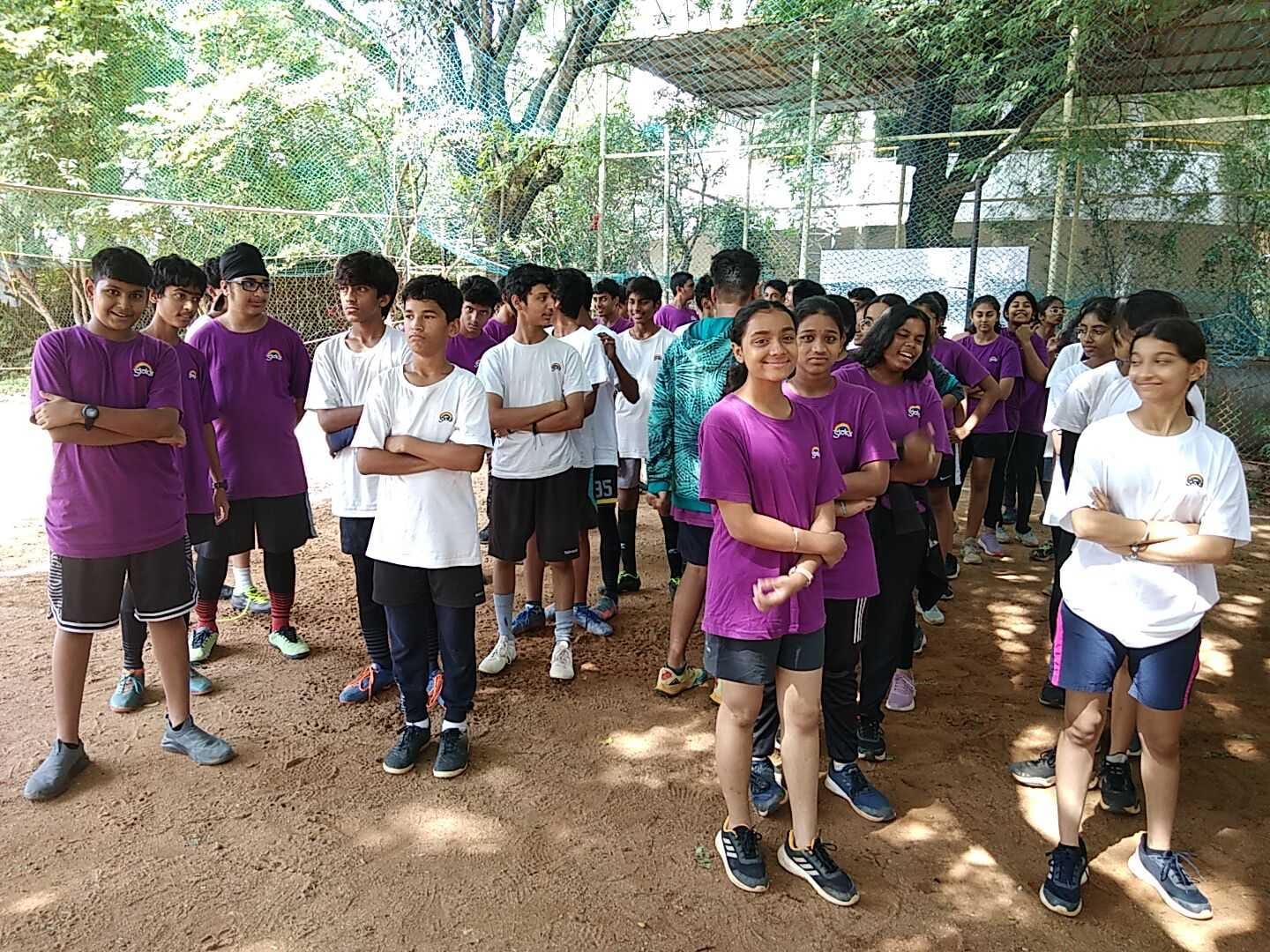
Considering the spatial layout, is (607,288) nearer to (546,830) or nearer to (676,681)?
(676,681)

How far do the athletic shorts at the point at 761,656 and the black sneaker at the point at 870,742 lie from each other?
1003 millimetres

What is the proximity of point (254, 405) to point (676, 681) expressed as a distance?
2.18 meters

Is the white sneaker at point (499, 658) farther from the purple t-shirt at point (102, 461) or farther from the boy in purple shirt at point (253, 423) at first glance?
the purple t-shirt at point (102, 461)

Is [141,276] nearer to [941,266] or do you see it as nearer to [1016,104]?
[941,266]

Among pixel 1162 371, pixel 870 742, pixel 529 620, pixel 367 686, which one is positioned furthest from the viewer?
pixel 529 620

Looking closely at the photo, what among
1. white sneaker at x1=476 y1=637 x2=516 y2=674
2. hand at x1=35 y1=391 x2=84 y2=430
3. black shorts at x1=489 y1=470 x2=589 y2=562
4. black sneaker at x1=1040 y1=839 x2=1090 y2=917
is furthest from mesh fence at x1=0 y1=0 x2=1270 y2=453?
black sneaker at x1=1040 y1=839 x2=1090 y2=917

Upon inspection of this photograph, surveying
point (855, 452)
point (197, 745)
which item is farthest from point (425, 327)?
point (197, 745)

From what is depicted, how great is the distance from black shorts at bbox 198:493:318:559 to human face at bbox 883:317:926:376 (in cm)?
263

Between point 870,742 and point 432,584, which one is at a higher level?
point 432,584

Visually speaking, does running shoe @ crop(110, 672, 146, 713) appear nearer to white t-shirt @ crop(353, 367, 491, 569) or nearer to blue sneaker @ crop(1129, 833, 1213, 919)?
white t-shirt @ crop(353, 367, 491, 569)

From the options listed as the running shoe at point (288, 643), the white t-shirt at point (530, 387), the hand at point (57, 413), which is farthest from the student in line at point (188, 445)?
the white t-shirt at point (530, 387)

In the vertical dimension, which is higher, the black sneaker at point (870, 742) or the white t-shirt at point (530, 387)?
the white t-shirt at point (530, 387)

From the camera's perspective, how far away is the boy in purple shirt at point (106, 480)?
9.68 feet

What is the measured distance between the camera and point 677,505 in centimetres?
376
